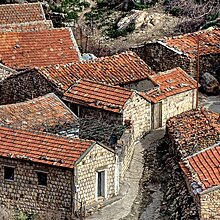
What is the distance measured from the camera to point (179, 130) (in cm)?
3253

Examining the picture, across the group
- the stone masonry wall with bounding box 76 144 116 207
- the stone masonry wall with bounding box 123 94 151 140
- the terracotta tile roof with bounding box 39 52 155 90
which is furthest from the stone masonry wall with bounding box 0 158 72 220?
the terracotta tile roof with bounding box 39 52 155 90

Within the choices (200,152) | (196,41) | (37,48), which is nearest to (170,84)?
(196,41)

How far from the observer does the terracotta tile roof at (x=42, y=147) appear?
27.6 meters

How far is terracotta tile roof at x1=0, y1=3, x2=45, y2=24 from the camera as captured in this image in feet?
140

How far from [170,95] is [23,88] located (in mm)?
6107

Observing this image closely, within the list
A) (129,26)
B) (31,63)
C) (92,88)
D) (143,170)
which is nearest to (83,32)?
(129,26)

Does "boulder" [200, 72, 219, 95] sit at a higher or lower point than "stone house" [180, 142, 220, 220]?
lower

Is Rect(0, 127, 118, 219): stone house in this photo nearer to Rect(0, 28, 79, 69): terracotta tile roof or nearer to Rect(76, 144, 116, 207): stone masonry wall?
Rect(76, 144, 116, 207): stone masonry wall

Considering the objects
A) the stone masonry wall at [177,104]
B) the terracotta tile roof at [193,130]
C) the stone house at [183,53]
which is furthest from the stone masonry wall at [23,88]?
the stone house at [183,53]

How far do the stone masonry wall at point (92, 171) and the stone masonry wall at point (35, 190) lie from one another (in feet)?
1.43

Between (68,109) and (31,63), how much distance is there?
540cm

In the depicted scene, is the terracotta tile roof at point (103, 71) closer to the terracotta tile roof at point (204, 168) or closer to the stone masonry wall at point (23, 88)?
the stone masonry wall at point (23, 88)

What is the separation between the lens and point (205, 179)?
27.0 meters

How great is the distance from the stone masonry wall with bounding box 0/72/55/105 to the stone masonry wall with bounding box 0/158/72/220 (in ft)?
23.4
